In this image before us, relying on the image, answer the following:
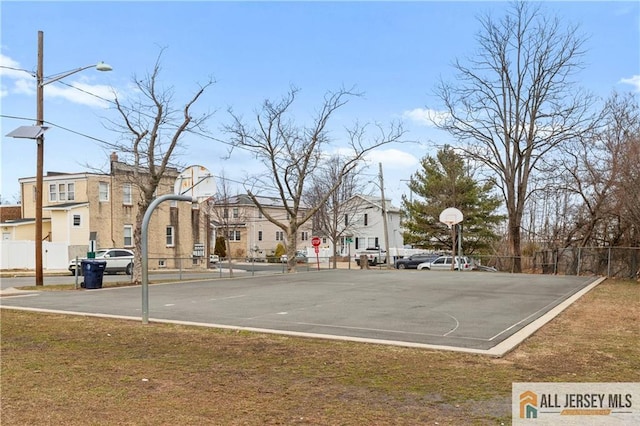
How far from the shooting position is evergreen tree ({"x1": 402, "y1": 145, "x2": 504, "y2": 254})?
48.2 metres

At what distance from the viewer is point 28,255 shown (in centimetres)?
3822

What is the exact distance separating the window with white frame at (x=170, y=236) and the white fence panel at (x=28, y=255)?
8217 millimetres

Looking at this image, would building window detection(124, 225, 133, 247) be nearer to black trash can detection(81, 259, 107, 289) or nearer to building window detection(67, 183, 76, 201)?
building window detection(67, 183, 76, 201)

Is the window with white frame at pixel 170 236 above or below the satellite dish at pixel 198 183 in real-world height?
below

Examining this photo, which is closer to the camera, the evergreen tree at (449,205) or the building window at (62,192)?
the building window at (62,192)

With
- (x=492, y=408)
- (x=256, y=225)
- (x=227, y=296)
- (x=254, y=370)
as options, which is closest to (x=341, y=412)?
(x=492, y=408)

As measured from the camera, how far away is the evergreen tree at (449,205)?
48.2 meters

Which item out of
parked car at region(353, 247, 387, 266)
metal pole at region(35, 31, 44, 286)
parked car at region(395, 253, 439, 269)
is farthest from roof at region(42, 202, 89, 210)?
parked car at region(395, 253, 439, 269)

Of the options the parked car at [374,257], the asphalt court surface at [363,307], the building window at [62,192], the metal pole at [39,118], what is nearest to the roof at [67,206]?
the building window at [62,192]

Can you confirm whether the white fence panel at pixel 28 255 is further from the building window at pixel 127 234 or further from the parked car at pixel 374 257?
the parked car at pixel 374 257

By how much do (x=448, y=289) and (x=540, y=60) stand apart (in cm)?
2240

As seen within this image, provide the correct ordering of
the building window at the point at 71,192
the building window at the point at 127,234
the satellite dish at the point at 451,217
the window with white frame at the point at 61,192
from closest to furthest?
the satellite dish at the point at 451,217 → the building window at the point at 71,192 → the window with white frame at the point at 61,192 → the building window at the point at 127,234

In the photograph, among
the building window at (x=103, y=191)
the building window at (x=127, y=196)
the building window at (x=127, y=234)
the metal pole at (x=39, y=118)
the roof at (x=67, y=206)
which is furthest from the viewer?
the building window at (x=127, y=234)

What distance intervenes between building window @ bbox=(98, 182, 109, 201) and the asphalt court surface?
23.5m
